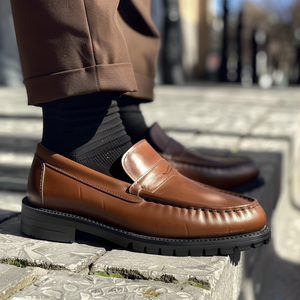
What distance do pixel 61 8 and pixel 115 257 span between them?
0.63m

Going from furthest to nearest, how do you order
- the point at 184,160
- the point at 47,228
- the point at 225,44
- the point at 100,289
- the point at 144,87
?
the point at 225,44, the point at 144,87, the point at 184,160, the point at 47,228, the point at 100,289

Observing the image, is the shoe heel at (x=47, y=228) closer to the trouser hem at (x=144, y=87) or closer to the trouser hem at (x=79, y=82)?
the trouser hem at (x=79, y=82)

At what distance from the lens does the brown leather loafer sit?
1055mm

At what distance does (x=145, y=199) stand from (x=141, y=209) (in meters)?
0.03

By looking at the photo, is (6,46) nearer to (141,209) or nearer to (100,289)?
(141,209)

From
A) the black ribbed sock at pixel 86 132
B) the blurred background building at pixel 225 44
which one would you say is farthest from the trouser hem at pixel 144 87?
the blurred background building at pixel 225 44

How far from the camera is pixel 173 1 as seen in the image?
29.2 ft

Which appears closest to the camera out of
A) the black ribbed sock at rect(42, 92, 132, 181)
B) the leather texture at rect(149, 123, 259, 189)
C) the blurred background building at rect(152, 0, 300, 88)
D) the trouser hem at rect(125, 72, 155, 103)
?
the black ribbed sock at rect(42, 92, 132, 181)

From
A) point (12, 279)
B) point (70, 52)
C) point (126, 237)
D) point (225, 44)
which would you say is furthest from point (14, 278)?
point (225, 44)


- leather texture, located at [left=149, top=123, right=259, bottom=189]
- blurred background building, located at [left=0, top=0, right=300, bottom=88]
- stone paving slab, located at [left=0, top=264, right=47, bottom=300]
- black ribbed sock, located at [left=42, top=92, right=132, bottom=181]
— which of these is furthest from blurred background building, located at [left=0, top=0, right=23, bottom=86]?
stone paving slab, located at [left=0, top=264, right=47, bottom=300]

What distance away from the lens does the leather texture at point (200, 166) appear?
150 centimetres

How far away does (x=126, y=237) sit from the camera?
1088 millimetres

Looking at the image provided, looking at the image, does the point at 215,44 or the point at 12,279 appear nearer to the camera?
the point at 12,279

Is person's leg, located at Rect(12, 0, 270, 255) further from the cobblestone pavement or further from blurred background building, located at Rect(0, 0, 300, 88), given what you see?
blurred background building, located at Rect(0, 0, 300, 88)
